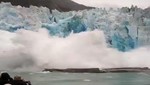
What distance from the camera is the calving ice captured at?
47.3 feet

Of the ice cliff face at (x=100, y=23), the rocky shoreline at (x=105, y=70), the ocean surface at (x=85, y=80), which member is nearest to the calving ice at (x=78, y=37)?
the ice cliff face at (x=100, y=23)

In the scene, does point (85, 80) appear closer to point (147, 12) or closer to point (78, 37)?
point (78, 37)

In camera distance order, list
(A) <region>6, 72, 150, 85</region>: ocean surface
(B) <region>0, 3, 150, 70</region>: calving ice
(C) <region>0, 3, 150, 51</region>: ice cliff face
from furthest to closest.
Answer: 1. (C) <region>0, 3, 150, 51</region>: ice cliff face
2. (B) <region>0, 3, 150, 70</region>: calving ice
3. (A) <region>6, 72, 150, 85</region>: ocean surface

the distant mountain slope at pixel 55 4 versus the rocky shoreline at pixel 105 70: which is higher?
the distant mountain slope at pixel 55 4

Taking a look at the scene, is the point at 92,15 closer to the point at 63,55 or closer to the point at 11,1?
the point at 63,55

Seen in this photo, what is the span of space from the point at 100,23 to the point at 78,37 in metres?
1.13

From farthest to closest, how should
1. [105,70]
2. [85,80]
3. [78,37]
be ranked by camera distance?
1. [105,70]
2. [78,37]
3. [85,80]

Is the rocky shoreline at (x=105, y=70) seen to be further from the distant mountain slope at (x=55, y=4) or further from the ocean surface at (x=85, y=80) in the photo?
the distant mountain slope at (x=55, y=4)

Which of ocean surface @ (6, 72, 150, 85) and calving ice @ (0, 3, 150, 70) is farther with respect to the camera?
calving ice @ (0, 3, 150, 70)

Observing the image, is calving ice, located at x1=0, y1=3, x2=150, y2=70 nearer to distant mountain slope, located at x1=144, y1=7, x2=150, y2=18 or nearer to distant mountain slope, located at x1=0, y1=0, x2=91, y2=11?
distant mountain slope, located at x1=144, y1=7, x2=150, y2=18

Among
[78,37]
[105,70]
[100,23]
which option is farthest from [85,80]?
[105,70]

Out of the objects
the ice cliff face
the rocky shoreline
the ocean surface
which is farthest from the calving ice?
the ocean surface

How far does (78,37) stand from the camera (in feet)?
50.8

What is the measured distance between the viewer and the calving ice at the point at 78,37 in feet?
47.3
